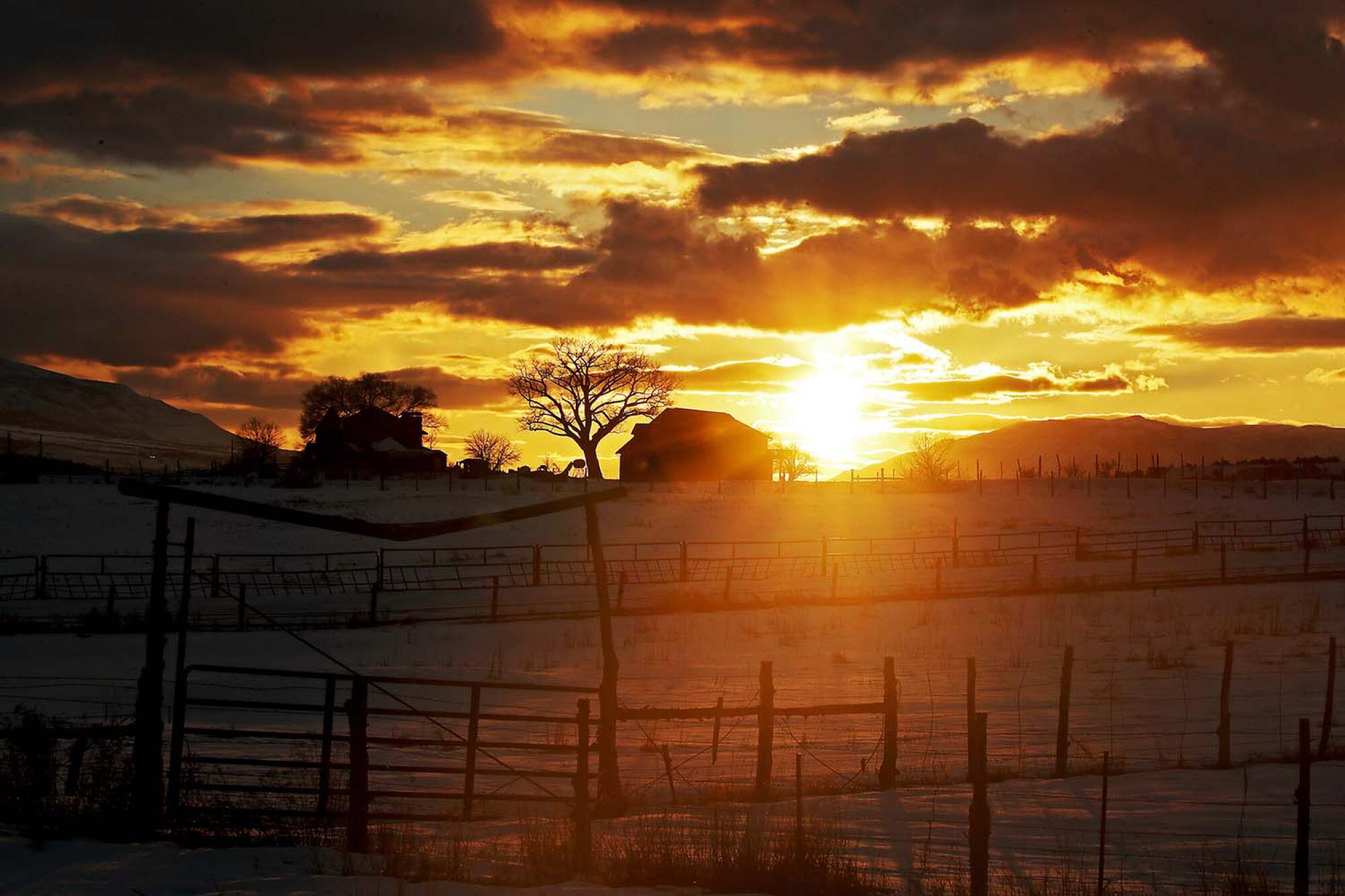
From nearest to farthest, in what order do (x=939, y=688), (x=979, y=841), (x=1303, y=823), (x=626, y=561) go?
1. (x=979, y=841)
2. (x=1303, y=823)
3. (x=939, y=688)
4. (x=626, y=561)

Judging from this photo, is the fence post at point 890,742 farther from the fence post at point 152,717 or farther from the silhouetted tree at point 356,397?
the silhouetted tree at point 356,397

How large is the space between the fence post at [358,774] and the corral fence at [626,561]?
97.4ft

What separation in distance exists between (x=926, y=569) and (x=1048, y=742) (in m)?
34.0

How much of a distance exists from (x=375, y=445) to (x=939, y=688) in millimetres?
88612

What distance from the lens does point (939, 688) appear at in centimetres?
2736

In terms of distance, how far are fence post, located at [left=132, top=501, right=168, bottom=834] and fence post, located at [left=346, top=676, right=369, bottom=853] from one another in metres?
1.94

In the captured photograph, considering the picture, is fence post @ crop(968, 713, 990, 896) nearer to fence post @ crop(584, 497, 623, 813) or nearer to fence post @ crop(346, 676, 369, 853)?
fence post @ crop(584, 497, 623, 813)

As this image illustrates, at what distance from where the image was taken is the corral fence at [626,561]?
159 ft

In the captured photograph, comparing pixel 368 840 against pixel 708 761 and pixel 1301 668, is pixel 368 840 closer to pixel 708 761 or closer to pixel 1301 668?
pixel 708 761

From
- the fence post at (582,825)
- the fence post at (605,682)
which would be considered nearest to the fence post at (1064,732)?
the fence post at (605,682)

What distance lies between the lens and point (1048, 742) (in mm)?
21156

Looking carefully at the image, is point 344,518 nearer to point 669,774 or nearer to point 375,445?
point 669,774

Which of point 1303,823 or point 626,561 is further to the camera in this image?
point 626,561

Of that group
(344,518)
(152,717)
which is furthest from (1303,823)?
(152,717)
